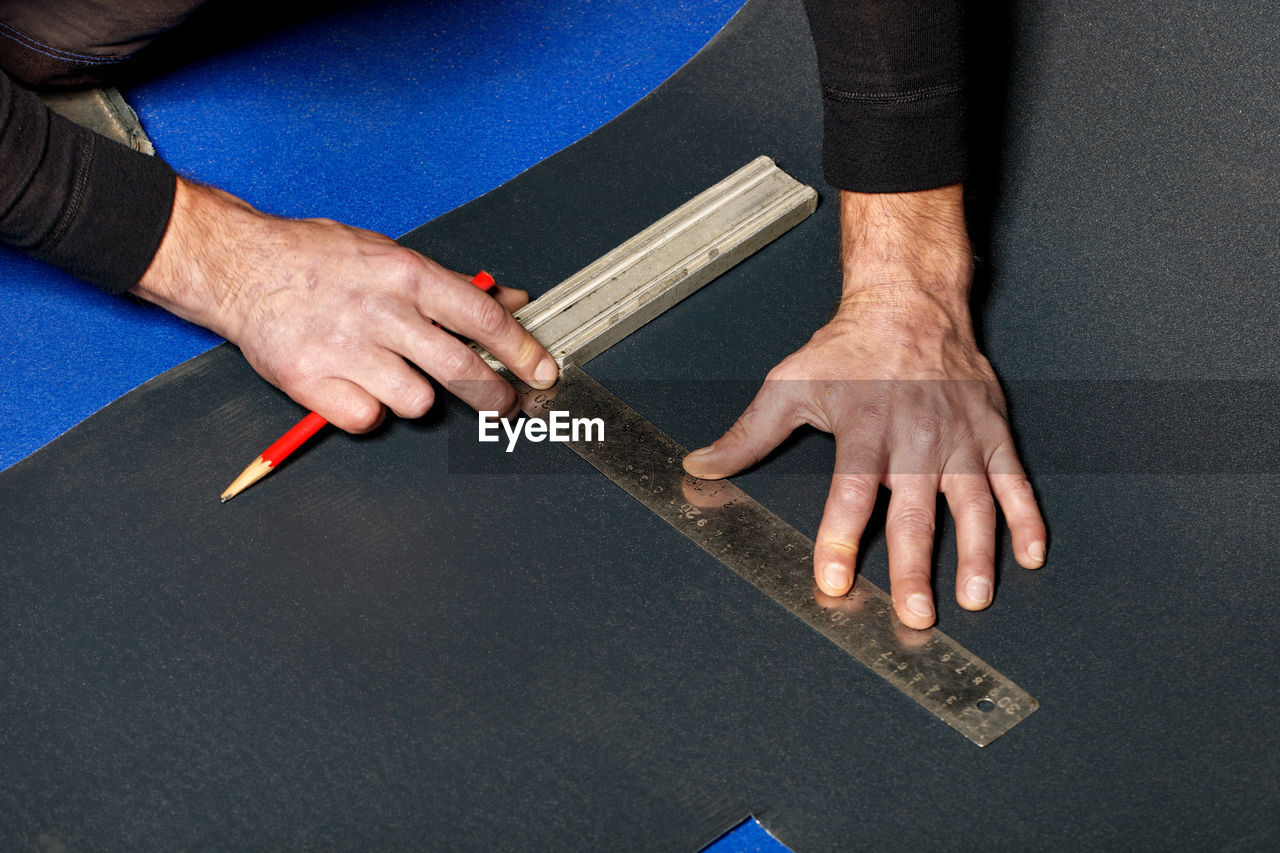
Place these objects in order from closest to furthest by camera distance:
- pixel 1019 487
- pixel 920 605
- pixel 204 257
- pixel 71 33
Result: 1. pixel 920 605
2. pixel 1019 487
3. pixel 204 257
4. pixel 71 33

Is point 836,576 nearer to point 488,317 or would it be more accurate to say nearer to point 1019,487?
point 1019,487

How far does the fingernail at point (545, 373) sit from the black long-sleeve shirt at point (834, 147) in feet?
1.64

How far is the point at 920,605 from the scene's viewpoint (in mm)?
1286

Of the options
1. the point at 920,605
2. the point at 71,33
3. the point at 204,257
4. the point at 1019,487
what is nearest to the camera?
the point at 920,605

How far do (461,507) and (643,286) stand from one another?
444 mm

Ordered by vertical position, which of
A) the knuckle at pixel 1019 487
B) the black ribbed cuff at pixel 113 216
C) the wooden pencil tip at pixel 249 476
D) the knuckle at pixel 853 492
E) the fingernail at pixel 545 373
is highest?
the black ribbed cuff at pixel 113 216

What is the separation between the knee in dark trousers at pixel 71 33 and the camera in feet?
6.44

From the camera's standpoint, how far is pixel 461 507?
1.45 meters

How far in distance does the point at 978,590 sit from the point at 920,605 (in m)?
0.08

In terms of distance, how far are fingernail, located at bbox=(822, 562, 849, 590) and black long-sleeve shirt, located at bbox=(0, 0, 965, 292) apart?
567 millimetres

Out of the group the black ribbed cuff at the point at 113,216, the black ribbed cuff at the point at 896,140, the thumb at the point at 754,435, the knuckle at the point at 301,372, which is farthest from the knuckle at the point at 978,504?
the black ribbed cuff at the point at 113,216

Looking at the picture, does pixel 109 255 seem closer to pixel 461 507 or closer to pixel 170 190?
pixel 170 190

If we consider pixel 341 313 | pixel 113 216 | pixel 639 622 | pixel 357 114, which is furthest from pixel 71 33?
pixel 639 622

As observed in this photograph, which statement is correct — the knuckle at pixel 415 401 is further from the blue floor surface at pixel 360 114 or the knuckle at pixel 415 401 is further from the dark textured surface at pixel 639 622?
the blue floor surface at pixel 360 114
